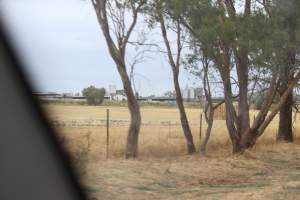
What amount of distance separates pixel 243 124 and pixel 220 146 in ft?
13.6

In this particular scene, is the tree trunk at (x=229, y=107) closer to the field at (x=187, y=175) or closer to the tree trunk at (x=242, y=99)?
the tree trunk at (x=242, y=99)

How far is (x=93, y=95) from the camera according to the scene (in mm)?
76562

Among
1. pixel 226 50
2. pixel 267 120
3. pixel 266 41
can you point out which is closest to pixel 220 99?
pixel 267 120

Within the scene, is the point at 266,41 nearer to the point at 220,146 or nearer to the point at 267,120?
the point at 267,120

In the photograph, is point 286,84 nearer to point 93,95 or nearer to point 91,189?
point 91,189

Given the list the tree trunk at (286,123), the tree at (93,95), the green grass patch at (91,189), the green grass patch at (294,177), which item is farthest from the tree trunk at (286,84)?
the tree at (93,95)

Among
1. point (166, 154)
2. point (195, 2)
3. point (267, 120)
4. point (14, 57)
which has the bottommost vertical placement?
point (166, 154)

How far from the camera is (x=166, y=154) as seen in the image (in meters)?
21.0

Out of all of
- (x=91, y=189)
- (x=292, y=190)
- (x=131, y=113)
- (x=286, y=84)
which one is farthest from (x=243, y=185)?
(x=286, y=84)

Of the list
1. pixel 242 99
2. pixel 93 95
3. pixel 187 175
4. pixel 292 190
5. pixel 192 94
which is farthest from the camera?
pixel 93 95

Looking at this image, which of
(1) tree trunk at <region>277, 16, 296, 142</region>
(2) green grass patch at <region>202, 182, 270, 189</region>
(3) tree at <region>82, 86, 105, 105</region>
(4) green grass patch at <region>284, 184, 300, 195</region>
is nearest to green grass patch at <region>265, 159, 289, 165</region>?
A: (1) tree trunk at <region>277, 16, 296, 142</region>

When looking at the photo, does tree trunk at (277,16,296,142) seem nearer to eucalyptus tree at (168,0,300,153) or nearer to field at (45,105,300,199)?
eucalyptus tree at (168,0,300,153)

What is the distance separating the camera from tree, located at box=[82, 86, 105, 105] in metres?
76.2

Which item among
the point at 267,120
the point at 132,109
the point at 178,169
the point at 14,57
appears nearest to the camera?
the point at 14,57
